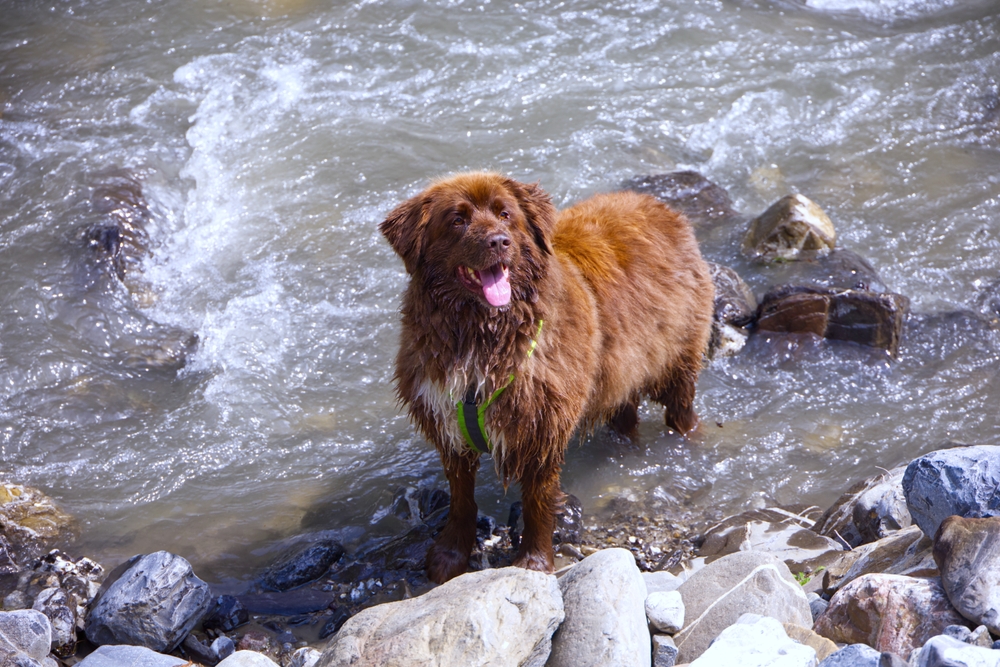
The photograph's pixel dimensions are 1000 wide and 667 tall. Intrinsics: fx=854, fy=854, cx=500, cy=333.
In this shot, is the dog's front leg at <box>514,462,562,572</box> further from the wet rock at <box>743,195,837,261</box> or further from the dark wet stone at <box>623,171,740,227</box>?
the dark wet stone at <box>623,171,740,227</box>

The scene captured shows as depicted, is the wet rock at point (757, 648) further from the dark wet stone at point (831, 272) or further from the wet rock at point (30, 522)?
the dark wet stone at point (831, 272)

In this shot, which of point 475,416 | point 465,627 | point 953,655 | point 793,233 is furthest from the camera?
point 793,233

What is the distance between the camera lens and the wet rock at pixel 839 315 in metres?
6.62

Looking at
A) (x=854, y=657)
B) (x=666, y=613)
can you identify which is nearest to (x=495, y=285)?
(x=666, y=613)

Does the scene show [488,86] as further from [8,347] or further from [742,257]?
[8,347]

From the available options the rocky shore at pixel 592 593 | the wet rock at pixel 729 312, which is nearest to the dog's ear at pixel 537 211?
the rocky shore at pixel 592 593

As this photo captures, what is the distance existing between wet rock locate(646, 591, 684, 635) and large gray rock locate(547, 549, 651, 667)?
0.12 metres

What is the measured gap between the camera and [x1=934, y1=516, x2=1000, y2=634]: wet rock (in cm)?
321

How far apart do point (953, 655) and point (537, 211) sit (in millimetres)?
2558

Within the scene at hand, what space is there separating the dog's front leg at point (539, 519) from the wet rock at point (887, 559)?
56.4 inches

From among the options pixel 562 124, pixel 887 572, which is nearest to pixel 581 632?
pixel 887 572

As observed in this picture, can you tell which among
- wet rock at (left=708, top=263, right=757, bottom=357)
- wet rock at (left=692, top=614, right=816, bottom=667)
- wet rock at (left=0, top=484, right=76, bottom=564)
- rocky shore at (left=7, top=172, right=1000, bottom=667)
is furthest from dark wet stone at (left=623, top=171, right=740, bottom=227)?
wet rock at (left=0, top=484, right=76, bottom=564)

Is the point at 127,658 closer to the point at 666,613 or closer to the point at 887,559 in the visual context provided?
the point at 666,613

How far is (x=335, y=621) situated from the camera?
4.52 meters
